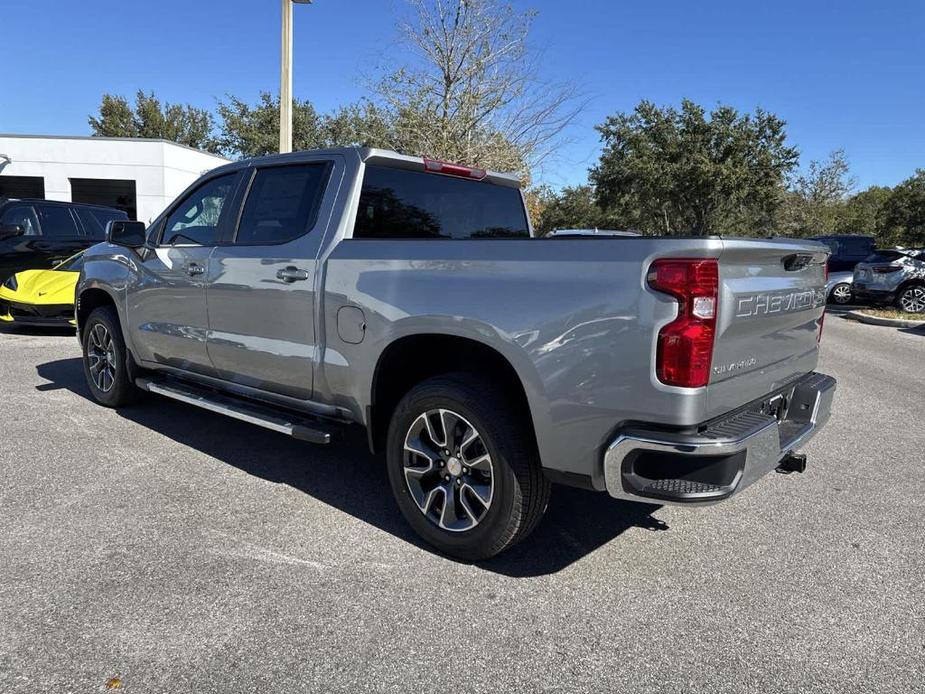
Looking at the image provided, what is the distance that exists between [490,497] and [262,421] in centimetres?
154

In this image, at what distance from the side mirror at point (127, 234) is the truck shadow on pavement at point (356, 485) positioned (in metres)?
1.43

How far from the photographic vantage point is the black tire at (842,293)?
17.6 metres

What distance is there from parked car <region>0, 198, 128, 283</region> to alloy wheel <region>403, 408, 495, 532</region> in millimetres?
9294

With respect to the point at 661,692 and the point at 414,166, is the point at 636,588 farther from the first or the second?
the point at 414,166

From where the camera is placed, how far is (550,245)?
107 inches

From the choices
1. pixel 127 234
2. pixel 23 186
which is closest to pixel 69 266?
pixel 127 234

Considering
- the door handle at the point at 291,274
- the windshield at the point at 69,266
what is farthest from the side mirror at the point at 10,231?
the door handle at the point at 291,274

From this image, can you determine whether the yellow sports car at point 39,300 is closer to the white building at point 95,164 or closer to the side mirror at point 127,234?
the side mirror at point 127,234

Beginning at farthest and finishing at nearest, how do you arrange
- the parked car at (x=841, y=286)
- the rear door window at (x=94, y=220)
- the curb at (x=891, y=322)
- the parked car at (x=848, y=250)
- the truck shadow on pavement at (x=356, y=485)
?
the parked car at (x=848, y=250) < the parked car at (x=841, y=286) < the curb at (x=891, y=322) < the rear door window at (x=94, y=220) < the truck shadow on pavement at (x=356, y=485)

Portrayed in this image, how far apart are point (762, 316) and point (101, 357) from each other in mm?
5237

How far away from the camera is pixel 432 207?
413 centimetres

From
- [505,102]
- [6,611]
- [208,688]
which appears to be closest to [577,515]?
[208,688]

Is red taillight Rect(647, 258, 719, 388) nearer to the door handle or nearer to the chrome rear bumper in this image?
the chrome rear bumper

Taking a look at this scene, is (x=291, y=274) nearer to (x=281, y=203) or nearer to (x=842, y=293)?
(x=281, y=203)
